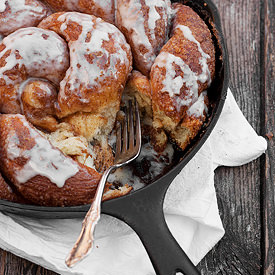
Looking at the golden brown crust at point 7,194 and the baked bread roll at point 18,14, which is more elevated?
the baked bread roll at point 18,14

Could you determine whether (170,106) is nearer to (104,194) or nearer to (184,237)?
(104,194)

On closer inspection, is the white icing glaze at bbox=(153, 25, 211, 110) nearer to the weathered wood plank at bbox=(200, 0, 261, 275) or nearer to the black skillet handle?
the black skillet handle

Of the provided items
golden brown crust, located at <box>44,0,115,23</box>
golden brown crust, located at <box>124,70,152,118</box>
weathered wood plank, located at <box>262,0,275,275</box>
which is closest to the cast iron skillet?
golden brown crust, located at <box>124,70,152,118</box>


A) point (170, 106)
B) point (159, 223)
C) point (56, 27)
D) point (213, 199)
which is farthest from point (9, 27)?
point (213, 199)

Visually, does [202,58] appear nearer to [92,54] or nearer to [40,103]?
[92,54]

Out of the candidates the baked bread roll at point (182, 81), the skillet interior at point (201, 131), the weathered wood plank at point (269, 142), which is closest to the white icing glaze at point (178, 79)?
the baked bread roll at point (182, 81)

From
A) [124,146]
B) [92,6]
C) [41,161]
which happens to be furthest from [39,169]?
[92,6]

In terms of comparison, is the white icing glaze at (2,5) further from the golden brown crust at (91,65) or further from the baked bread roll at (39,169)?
the baked bread roll at (39,169)
